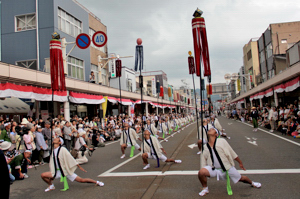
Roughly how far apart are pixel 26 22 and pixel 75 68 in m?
5.82

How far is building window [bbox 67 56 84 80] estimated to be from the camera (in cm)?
2293

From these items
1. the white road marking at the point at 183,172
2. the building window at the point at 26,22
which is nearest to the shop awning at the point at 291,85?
the white road marking at the point at 183,172

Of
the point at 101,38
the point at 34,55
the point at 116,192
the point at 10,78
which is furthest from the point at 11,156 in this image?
the point at 34,55

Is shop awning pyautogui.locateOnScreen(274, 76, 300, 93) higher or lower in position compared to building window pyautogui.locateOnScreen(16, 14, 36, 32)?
lower

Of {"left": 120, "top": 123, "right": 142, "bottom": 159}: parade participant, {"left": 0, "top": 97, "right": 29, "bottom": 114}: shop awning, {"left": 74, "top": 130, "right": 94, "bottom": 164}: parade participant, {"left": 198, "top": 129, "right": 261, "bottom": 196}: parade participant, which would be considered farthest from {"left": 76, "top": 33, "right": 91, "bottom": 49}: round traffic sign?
{"left": 198, "top": 129, "right": 261, "bottom": 196}: parade participant

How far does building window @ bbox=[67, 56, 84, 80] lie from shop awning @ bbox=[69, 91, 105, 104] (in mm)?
4051

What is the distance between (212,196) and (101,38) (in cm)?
1676

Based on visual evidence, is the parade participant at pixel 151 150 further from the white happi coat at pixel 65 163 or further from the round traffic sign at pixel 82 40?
the round traffic sign at pixel 82 40

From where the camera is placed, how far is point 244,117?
33.7 metres

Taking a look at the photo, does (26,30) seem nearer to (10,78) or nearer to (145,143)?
(10,78)

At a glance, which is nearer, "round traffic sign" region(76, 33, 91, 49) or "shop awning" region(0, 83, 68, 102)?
"shop awning" region(0, 83, 68, 102)

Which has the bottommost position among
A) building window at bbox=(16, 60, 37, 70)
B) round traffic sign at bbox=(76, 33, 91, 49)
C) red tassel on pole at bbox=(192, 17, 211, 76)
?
red tassel on pole at bbox=(192, 17, 211, 76)

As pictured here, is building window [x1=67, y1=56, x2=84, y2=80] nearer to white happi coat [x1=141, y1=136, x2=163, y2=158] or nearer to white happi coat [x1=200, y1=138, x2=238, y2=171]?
white happi coat [x1=141, y1=136, x2=163, y2=158]

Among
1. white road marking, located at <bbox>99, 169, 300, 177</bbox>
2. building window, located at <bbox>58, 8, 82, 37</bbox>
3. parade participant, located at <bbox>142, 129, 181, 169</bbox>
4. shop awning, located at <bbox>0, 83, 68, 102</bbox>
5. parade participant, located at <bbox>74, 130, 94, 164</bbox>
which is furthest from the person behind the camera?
building window, located at <bbox>58, 8, 82, 37</bbox>
